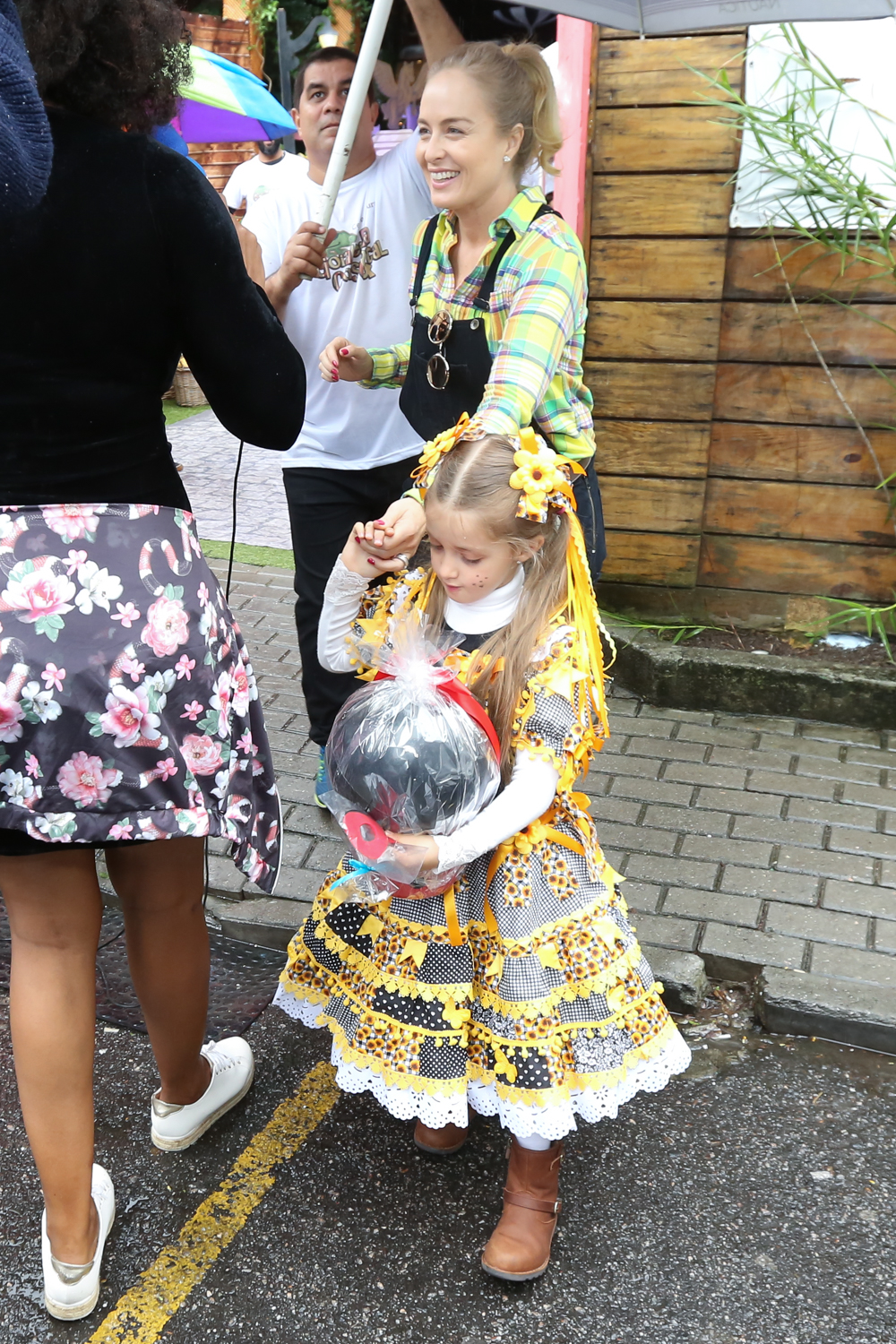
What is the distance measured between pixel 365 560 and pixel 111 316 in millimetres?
644

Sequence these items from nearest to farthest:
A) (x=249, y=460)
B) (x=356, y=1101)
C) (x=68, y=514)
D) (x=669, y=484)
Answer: (x=68, y=514) < (x=356, y=1101) < (x=669, y=484) < (x=249, y=460)

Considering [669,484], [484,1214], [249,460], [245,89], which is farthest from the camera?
[249,460]

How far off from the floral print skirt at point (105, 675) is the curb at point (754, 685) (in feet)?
8.15

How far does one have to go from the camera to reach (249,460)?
313 inches

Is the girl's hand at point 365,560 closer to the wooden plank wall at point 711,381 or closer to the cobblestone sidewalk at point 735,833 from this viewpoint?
the cobblestone sidewalk at point 735,833

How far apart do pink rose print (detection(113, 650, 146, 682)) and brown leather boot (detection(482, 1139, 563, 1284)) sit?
108 cm

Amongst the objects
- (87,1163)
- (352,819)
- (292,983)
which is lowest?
(87,1163)

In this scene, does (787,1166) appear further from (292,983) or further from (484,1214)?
(292,983)

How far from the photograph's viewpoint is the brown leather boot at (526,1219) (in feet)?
6.80

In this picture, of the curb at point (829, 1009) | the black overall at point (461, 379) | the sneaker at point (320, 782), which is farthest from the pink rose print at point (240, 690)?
the curb at point (829, 1009)

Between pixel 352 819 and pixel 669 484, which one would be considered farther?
pixel 669 484

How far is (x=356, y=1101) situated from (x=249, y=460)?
237 inches

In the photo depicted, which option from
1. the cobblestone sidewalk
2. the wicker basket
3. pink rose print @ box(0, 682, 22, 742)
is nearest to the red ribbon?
pink rose print @ box(0, 682, 22, 742)

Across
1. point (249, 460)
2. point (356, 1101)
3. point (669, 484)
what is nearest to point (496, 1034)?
point (356, 1101)
